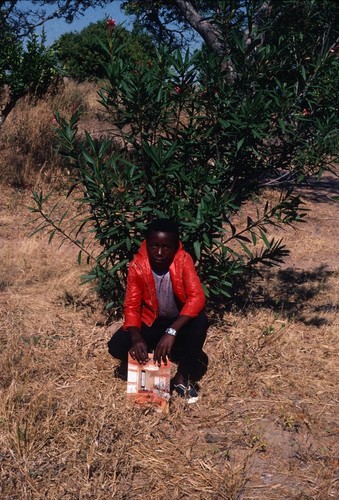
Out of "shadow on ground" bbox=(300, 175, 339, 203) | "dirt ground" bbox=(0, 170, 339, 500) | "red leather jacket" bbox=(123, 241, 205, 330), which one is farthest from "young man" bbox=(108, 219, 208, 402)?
"shadow on ground" bbox=(300, 175, 339, 203)

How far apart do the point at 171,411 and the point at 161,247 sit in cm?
102

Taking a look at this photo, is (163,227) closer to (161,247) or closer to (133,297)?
(161,247)

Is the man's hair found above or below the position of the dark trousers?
above

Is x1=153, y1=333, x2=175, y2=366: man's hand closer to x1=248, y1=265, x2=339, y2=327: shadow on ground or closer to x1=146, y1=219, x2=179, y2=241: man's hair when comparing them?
x1=146, y1=219, x2=179, y2=241: man's hair

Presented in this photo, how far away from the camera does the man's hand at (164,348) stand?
4141 mm

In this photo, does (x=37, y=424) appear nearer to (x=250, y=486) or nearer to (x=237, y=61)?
(x=250, y=486)

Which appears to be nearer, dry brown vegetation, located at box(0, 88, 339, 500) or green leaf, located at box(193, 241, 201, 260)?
dry brown vegetation, located at box(0, 88, 339, 500)

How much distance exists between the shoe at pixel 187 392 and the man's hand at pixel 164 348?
399 millimetres

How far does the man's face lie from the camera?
166 inches

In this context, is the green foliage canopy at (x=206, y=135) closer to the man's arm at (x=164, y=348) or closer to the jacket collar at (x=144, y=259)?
the jacket collar at (x=144, y=259)

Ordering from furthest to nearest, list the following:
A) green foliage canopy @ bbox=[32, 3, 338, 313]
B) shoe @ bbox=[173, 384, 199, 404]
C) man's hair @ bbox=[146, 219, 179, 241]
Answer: green foliage canopy @ bbox=[32, 3, 338, 313]
shoe @ bbox=[173, 384, 199, 404]
man's hair @ bbox=[146, 219, 179, 241]

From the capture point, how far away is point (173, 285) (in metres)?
4.40

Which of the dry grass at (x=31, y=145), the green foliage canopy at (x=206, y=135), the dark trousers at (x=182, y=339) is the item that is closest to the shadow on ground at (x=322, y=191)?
the dry grass at (x=31, y=145)

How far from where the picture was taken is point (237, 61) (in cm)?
497
